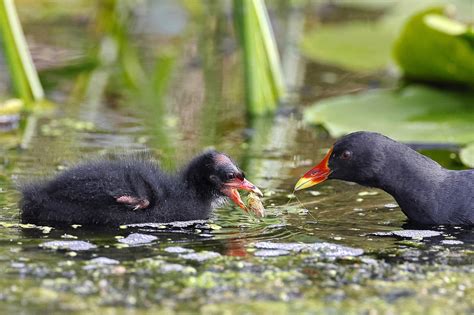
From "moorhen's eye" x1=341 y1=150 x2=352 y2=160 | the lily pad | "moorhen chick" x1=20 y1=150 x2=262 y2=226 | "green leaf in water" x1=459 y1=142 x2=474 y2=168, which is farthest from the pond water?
the lily pad

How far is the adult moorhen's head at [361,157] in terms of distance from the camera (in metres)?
6.72

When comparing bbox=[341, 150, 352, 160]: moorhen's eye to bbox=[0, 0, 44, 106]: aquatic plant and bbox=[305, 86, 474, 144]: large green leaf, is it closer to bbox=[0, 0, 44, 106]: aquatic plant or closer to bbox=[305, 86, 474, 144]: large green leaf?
bbox=[305, 86, 474, 144]: large green leaf

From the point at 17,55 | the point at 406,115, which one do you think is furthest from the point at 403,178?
the point at 17,55

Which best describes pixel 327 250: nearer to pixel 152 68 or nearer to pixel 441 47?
pixel 441 47

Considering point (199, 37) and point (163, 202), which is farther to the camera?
point (199, 37)

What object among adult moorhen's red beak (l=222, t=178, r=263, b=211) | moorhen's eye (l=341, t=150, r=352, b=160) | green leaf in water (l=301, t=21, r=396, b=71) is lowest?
adult moorhen's red beak (l=222, t=178, r=263, b=211)

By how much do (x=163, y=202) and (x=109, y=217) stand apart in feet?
1.11

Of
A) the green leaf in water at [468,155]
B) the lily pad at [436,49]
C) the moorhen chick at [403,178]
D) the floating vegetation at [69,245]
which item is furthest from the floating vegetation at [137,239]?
the lily pad at [436,49]

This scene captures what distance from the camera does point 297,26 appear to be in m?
15.2

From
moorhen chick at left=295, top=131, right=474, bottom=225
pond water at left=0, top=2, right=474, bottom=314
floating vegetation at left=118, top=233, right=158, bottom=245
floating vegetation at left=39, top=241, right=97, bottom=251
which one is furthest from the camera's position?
moorhen chick at left=295, top=131, right=474, bottom=225

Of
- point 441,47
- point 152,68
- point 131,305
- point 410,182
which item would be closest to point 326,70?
point 152,68

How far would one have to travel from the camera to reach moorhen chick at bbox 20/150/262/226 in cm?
646

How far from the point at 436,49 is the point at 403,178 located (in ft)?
11.7

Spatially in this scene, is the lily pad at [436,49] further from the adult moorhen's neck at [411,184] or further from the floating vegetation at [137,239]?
the floating vegetation at [137,239]
